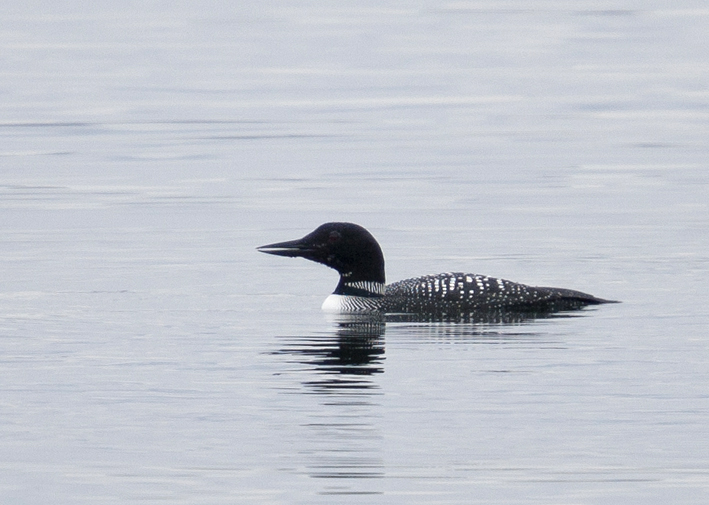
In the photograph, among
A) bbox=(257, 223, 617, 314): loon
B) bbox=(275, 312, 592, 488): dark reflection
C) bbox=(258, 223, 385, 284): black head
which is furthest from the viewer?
bbox=(258, 223, 385, 284): black head

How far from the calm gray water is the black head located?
299mm

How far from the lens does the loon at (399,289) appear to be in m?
10.0

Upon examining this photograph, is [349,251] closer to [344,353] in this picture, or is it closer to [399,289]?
[399,289]

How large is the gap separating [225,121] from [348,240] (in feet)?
40.7

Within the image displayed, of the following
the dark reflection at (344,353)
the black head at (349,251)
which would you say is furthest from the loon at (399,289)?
the dark reflection at (344,353)

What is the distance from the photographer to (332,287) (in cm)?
1128

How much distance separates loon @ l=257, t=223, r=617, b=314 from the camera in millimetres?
10047

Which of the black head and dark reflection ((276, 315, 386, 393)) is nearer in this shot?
dark reflection ((276, 315, 386, 393))

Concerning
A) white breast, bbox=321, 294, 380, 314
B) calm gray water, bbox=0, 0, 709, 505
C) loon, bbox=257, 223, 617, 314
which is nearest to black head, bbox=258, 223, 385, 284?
loon, bbox=257, 223, 617, 314

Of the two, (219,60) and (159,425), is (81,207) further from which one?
(219,60)

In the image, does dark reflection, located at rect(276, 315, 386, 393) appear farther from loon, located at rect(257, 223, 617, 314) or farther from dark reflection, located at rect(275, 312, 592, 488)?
loon, located at rect(257, 223, 617, 314)

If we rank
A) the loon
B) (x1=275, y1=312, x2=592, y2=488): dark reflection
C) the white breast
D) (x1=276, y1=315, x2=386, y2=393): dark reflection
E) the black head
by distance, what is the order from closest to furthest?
(x1=275, y1=312, x2=592, y2=488): dark reflection < (x1=276, y1=315, x2=386, y2=393): dark reflection < the loon < the white breast < the black head

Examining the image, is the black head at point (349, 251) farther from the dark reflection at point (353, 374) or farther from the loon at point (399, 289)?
the dark reflection at point (353, 374)

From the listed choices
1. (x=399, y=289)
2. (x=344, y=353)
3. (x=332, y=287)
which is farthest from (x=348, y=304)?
(x=344, y=353)
